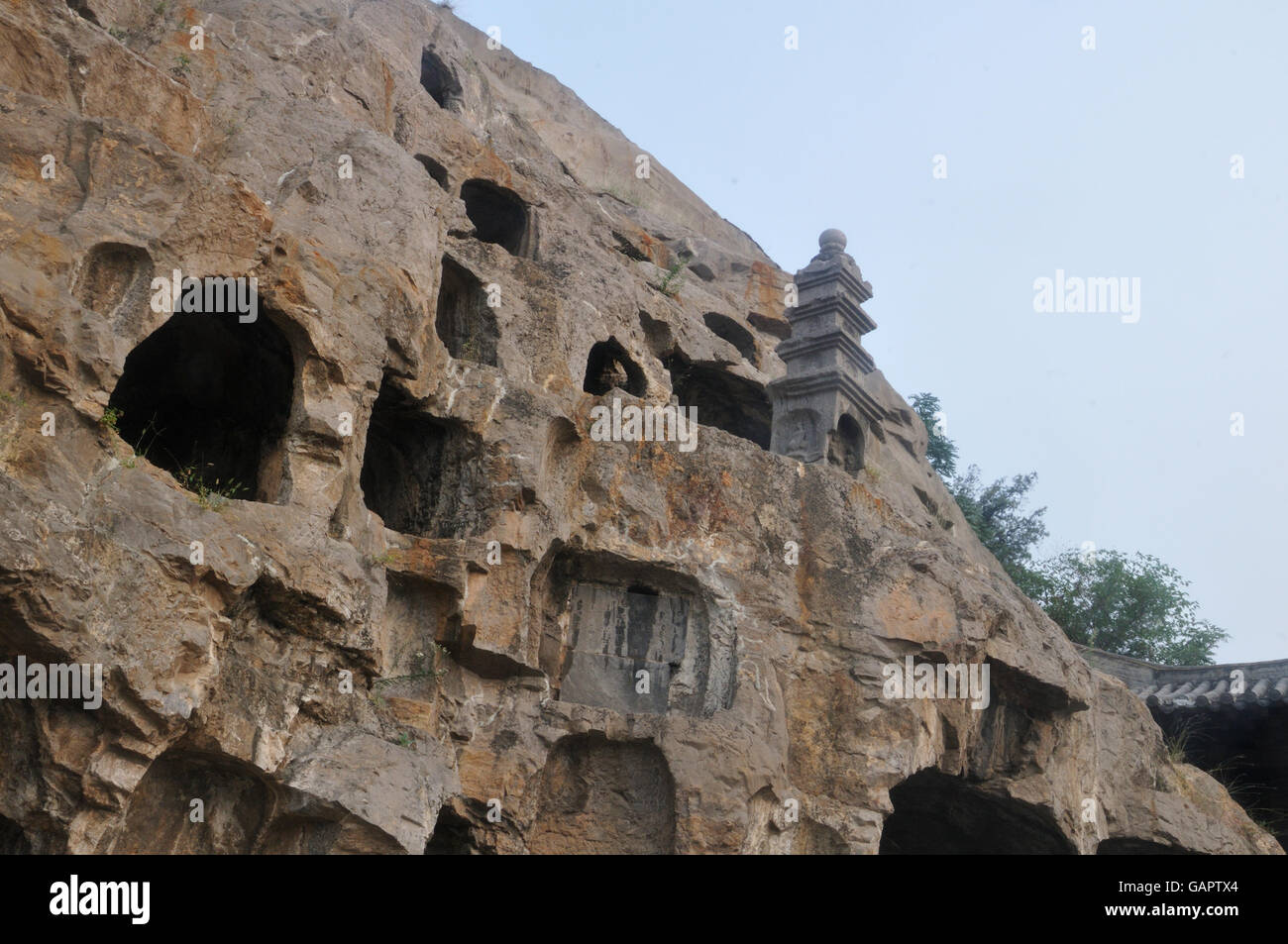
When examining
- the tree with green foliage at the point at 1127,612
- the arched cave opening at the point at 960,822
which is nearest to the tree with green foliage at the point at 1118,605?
the tree with green foliage at the point at 1127,612

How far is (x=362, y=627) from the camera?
1079cm

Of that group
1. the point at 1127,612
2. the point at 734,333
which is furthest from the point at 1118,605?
the point at 734,333

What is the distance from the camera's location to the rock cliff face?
9461 millimetres

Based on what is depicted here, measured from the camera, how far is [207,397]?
13398 millimetres

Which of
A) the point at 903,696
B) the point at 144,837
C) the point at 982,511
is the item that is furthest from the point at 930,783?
the point at 982,511

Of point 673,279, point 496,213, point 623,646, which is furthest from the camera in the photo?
point 673,279

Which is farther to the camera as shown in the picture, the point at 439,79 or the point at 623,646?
the point at 439,79

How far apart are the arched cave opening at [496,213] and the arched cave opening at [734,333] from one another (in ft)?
15.6

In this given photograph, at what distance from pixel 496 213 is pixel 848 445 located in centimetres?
624

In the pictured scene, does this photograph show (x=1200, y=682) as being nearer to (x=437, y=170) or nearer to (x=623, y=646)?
(x=623, y=646)

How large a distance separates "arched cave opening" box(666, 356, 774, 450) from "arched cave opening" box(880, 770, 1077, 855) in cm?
662

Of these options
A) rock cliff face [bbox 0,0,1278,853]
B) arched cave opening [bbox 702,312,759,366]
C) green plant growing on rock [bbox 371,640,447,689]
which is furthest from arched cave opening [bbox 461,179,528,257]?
green plant growing on rock [bbox 371,640,447,689]

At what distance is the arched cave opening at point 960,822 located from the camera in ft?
52.3

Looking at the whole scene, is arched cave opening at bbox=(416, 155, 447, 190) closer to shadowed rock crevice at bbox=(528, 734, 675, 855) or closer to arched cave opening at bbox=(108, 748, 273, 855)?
shadowed rock crevice at bbox=(528, 734, 675, 855)
